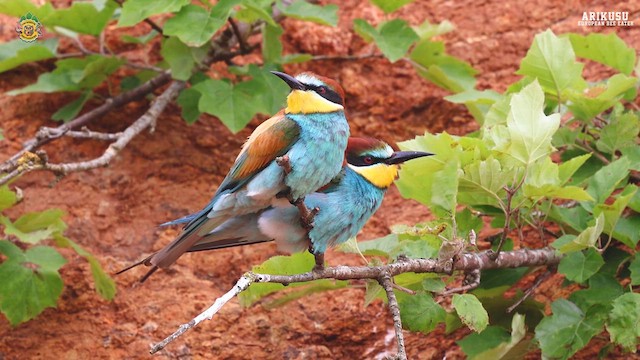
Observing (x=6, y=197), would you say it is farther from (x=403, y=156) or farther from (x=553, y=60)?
(x=553, y=60)

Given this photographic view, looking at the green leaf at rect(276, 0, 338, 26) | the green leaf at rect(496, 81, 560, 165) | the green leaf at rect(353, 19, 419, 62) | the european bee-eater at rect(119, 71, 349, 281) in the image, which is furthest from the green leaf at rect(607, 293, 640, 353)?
the green leaf at rect(276, 0, 338, 26)

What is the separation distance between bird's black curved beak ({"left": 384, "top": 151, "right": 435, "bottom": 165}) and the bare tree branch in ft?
1.00

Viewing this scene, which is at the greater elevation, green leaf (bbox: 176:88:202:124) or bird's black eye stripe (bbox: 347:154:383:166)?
bird's black eye stripe (bbox: 347:154:383:166)

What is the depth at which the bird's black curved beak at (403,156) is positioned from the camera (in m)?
2.55

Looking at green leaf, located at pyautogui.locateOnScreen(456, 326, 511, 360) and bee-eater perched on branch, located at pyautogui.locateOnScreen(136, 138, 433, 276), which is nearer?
bee-eater perched on branch, located at pyautogui.locateOnScreen(136, 138, 433, 276)

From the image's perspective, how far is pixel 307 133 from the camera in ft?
7.82

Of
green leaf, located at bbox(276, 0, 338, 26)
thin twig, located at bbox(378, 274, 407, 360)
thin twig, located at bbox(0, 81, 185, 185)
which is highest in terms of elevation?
green leaf, located at bbox(276, 0, 338, 26)

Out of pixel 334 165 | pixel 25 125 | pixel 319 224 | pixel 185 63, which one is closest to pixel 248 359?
pixel 319 224

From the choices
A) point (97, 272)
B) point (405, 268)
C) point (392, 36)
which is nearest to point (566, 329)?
point (405, 268)

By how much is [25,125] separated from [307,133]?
1.57 m

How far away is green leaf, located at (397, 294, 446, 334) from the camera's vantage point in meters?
2.44

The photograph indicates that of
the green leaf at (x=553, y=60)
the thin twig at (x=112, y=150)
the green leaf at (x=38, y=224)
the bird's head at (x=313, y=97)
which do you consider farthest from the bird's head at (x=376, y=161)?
the green leaf at (x=38, y=224)

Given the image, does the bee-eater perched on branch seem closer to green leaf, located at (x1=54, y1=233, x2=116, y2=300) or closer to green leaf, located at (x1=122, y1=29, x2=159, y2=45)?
green leaf, located at (x1=54, y1=233, x2=116, y2=300)

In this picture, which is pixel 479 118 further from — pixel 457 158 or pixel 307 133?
pixel 307 133
